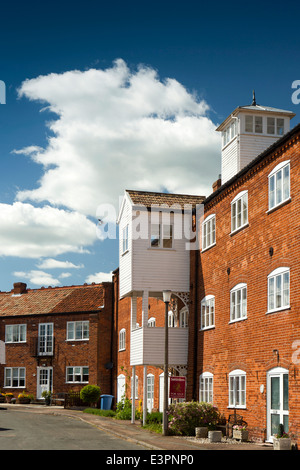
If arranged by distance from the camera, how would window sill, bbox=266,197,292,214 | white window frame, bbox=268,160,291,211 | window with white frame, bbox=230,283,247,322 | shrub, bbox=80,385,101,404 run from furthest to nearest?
shrub, bbox=80,385,101,404 → window with white frame, bbox=230,283,247,322 → white window frame, bbox=268,160,291,211 → window sill, bbox=266,197,292,214

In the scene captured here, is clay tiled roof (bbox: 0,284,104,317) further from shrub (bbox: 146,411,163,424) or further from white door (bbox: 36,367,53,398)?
shrub (bbox: 146,411,163,424)

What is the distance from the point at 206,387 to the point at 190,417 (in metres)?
2.90

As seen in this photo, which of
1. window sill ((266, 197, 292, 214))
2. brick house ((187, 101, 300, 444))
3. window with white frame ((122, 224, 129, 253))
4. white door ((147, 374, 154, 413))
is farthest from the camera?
white door ((147, 374, 154, 413))

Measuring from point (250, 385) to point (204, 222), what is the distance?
808cm

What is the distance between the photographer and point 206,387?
25.3 m

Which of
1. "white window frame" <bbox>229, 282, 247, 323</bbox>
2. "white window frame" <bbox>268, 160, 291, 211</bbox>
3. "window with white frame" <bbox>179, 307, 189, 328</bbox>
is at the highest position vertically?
"white window frame" <bbox>268, 160, 291, 211</bbox>

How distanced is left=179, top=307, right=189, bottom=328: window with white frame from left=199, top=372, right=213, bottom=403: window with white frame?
3483 millimetres

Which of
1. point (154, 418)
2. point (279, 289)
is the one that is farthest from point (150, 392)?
point (279, 289)

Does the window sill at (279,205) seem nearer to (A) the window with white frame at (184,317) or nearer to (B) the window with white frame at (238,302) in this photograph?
(B) the window with white frame at (238,302)

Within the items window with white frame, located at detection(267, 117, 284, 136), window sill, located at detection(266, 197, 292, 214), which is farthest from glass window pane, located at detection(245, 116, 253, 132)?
window sill, located at detection(266, 197, 292, 214)

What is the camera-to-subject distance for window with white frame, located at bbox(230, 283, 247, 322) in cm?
2203

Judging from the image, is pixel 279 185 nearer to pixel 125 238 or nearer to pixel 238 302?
pixel 238 302

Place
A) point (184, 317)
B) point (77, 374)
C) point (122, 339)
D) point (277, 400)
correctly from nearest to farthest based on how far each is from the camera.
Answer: point (277, 400) → point (184, 317) → point (122, 339) → point (77, 374)

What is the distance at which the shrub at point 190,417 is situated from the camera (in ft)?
73.6
